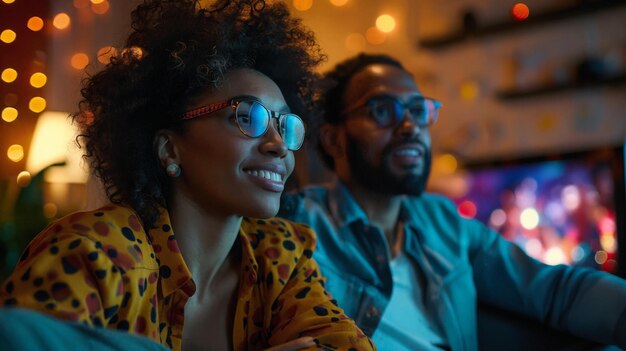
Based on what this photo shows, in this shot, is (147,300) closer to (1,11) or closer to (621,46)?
(1,11)

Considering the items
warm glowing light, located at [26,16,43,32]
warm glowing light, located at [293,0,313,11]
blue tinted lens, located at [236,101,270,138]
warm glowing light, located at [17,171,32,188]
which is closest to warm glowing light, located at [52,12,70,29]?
warm glowing light, located at [26,16,43,32]

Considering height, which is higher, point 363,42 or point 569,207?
point 363,42

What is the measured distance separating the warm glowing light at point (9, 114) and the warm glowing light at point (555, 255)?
2492 millimetres

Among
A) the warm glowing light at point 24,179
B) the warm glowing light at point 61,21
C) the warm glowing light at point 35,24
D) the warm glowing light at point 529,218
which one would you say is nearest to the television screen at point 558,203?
the warm glowing light at point 529,218

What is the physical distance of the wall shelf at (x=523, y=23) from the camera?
3264mm

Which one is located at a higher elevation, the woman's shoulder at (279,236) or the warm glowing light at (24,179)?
the warm glowing light at (24,179)

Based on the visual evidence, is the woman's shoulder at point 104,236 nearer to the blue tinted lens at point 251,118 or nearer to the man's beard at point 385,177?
the blue tinted lens at point 251,118

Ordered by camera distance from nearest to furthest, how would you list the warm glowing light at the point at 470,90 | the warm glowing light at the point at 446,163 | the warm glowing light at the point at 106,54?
the warm glowing light at the point at 106,54, the warm glowing light at the point at 446,163, the warm glowing light at the point at 470,90

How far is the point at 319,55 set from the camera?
1438 mm

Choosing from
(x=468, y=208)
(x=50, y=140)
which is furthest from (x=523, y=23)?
(x=50, y=140)

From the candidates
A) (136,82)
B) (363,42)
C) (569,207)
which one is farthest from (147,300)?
(363,42)


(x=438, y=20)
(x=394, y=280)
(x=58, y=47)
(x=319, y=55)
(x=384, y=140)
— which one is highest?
(x=438, y=20)

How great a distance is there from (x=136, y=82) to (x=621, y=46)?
281 cm

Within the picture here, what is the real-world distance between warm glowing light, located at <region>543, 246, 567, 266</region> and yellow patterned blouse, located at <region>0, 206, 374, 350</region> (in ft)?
5.54
